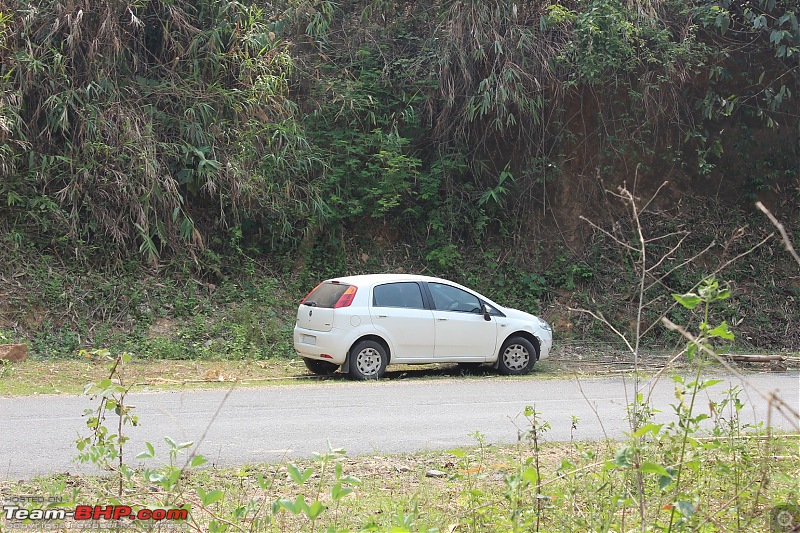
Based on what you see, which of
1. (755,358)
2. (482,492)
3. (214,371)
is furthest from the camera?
Result: (755,358)

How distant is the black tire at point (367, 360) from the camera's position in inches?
533

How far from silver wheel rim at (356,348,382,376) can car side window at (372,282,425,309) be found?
772 mm

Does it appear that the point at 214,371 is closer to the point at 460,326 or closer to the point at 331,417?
the point at 460,326

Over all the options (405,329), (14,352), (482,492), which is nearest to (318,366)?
(405,329)

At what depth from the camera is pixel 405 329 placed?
13.8 m

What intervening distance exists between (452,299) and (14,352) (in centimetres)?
758

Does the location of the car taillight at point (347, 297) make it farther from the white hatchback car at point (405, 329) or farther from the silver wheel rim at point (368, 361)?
the silver wheel rim at point (368, 361)

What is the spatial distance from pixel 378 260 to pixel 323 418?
456 inches

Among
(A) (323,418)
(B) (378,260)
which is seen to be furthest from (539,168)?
(A) (323,418)

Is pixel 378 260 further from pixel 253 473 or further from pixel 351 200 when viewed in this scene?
pixel 253 473

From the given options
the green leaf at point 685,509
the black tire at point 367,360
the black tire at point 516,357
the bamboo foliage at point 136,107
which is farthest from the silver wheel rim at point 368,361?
the green leaf at point 685,509

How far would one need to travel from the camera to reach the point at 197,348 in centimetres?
1627

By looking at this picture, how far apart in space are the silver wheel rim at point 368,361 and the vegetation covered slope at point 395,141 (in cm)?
604

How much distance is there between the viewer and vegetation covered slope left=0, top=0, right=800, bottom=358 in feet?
57.5
